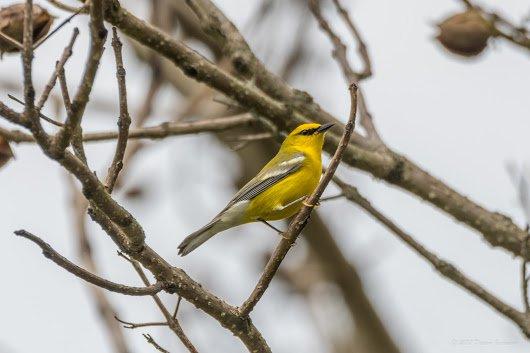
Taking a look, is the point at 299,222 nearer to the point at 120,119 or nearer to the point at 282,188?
the point at 120,119

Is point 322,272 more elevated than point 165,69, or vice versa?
point 165,69

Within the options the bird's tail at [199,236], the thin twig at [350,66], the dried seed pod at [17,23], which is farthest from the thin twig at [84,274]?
the thin twig at [350,66]

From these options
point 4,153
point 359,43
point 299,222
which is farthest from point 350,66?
point 4,153

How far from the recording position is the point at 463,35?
13.1 ft

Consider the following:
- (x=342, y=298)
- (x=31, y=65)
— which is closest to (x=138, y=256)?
(x=31, y=65)

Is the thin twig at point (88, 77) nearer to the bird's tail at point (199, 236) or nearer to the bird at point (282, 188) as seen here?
the bird's tail at point (199, 236)

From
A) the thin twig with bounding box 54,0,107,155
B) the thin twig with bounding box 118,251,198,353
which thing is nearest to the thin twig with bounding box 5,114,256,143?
the thin twig with bounding box 118,251,198,353

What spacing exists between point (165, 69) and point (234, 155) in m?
1.19

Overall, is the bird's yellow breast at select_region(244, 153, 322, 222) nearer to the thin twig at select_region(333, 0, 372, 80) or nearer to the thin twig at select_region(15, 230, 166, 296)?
the thin twig at select_region(333, 0, 372, 80)

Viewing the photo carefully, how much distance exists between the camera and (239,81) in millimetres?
4586

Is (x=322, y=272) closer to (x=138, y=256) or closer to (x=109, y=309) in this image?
(x=109, y=309)

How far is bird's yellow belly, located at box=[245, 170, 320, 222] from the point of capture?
4863mm

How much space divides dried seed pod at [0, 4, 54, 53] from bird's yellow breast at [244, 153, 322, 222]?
182 centimetres

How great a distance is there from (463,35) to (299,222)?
1458 millimetres
